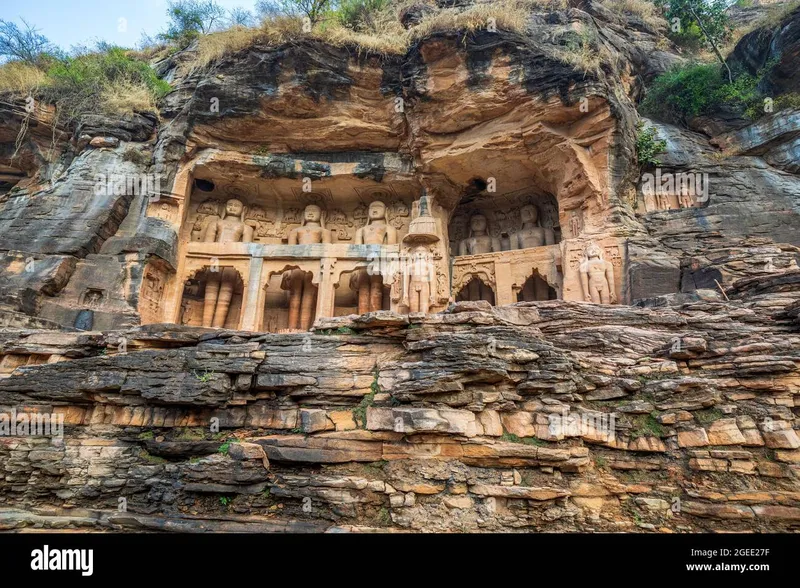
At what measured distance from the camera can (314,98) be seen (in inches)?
534

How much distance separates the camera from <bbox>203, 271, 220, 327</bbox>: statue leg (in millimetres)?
14656

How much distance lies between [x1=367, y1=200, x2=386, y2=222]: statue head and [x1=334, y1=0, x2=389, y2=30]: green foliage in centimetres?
651

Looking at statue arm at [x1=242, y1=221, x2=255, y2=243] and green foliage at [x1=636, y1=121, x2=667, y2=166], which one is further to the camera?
statue arm at [x1=242, y1=221, x2=255, y2=243]

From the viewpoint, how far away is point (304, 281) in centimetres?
1554

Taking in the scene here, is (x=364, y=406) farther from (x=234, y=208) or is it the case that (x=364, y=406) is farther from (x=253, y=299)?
(x=234, y=208)

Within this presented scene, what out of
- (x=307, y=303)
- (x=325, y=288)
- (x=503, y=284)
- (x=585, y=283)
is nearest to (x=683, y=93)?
(x=585, y=283)

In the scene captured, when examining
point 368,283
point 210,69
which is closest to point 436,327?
point 368,283

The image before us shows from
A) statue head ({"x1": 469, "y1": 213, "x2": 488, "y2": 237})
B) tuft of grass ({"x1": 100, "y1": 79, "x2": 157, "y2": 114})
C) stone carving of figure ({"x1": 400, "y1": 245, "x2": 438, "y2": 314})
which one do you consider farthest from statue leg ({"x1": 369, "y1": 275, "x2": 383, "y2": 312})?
tuft of grass ({"x1": 100, "y1": 79, "x2": 157, "y2": 114})

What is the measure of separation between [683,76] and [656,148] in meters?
4.13

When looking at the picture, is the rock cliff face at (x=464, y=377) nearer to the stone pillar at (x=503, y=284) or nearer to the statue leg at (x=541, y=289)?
the stone pillar at (x=503, y=284)

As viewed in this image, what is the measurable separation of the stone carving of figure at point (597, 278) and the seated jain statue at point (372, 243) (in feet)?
22.5

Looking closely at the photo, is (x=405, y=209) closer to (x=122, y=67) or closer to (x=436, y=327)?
(x=436, y=327)

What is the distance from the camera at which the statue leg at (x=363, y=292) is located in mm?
14836

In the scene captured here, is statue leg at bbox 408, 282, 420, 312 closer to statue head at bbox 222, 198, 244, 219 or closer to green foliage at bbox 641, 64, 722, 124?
statue head at bbox 222, 198, 244, 219
